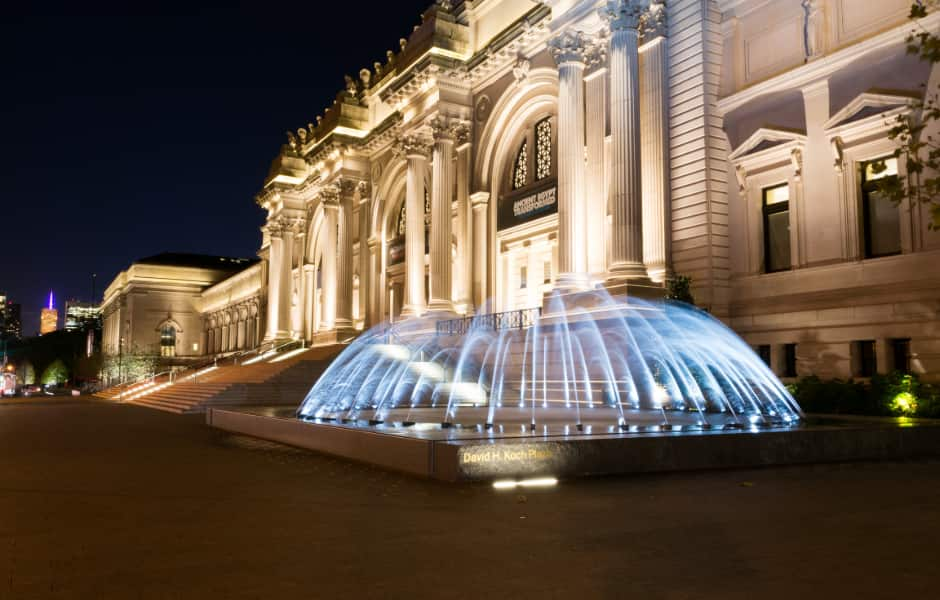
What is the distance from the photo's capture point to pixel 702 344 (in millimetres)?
22062

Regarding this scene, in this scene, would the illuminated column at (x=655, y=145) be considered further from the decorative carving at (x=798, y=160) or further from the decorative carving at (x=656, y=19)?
the decorative carving at (x=798, y=160)

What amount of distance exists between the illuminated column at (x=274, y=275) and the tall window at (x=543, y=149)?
28909 millimetres

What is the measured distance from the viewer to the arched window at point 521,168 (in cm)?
3672

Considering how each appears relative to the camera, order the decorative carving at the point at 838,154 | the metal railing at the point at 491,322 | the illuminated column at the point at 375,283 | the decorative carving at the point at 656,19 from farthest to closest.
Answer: the illuminated column at the point at 375,283 < the metal railing at the point at 491,322 < the decorative carving at the point at 656,19 < the decorative carving at the point at 838,154

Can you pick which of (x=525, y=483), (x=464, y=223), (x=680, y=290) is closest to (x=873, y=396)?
(x=680, y=290)

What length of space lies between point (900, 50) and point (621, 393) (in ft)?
37.4

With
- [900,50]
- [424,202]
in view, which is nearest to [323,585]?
[900,50]

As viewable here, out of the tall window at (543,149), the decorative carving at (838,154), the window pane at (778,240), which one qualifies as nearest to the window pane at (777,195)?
the window pane at (778,240)

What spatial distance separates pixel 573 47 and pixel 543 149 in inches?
288

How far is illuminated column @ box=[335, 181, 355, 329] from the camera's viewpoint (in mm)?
47656

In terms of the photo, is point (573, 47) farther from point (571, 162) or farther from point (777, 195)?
point (777, 195)

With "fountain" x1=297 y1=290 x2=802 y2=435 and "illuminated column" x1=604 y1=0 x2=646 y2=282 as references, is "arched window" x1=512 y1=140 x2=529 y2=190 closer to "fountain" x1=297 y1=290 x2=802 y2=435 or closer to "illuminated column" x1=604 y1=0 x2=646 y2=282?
"fountain" x1=297 y1=290 x2=802 y2=435

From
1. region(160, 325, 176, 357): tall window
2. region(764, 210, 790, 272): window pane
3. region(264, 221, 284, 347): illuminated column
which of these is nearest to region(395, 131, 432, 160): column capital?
region(764, 210, 790, 272): window pane

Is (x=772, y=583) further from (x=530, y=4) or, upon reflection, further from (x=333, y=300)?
(x=333, y=300)
